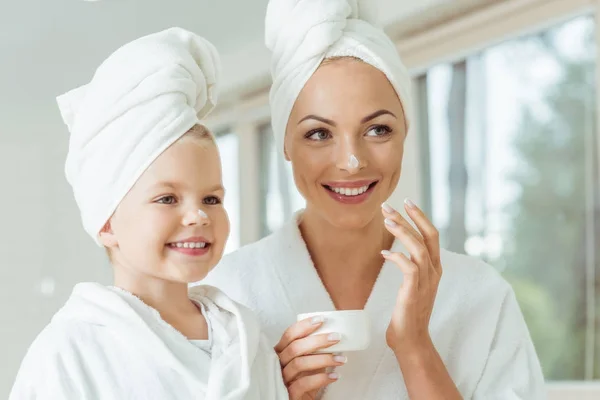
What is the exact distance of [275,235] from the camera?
174cm

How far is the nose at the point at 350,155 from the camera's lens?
1503mm

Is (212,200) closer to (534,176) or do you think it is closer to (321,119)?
(321,119)

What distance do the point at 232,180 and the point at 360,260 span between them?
2931 mm

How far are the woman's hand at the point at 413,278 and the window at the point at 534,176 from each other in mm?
1578

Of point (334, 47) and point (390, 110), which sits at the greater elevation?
point (334, 47)

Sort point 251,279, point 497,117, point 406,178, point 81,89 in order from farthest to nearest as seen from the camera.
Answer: point 406,178, point 497,117, point 251,279, point 81,89

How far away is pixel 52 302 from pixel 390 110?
2.41m

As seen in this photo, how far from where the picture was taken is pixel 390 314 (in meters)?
1.62

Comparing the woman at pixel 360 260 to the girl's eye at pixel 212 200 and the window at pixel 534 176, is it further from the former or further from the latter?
the window at pixel 534 176

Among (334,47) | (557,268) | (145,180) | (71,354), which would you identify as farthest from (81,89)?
(557,268)

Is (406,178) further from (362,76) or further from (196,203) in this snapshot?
(196,203)

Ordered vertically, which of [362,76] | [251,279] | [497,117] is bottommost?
[251,279]

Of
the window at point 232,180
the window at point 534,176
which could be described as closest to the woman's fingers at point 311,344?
the window at point 534,176

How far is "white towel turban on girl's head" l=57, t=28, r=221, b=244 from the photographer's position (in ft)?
3.97
